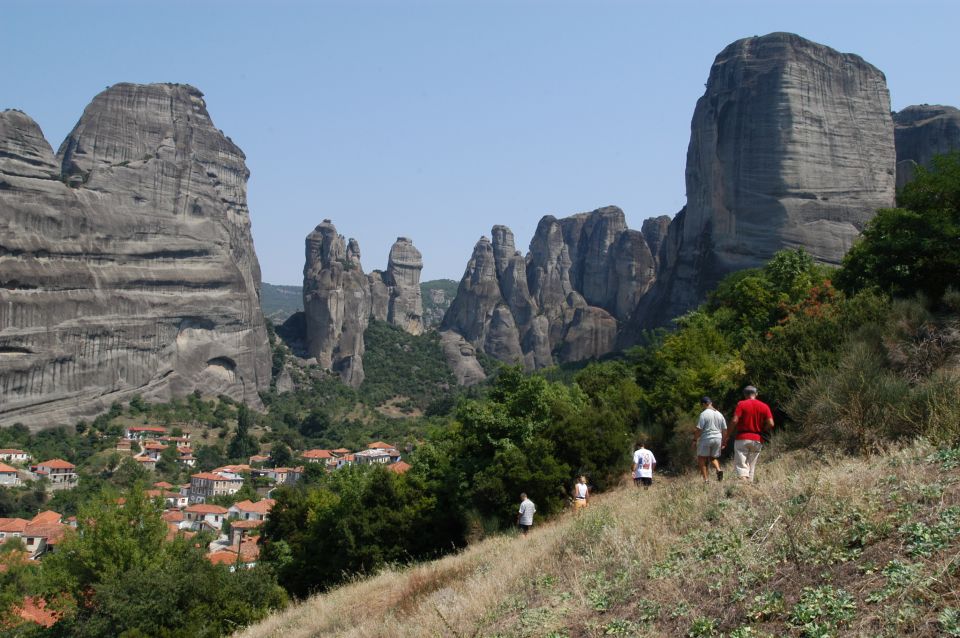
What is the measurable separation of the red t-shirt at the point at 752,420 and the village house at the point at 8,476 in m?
60.7

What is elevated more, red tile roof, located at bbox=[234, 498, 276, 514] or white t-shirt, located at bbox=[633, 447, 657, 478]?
white t-shirt, located at bbox=[633, 447, 657, 478]

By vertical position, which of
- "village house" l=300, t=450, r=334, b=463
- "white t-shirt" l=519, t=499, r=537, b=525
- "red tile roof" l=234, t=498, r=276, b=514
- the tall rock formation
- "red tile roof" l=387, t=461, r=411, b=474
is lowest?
"red tile roof" l=234, t=498, r=276, b=514

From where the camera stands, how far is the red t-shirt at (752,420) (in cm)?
1055

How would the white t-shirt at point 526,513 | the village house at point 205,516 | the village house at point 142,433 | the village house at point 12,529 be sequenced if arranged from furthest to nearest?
1. the village house at point 142,433
2. the village house at point 205,516
3. the village house at point 12,529
4. the white t-shirt at point 526,513

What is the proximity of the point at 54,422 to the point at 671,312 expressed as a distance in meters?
57.6

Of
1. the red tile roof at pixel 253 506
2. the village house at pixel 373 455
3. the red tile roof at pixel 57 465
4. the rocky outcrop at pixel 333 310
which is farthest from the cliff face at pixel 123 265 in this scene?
the red tile roof at pixel 253 506

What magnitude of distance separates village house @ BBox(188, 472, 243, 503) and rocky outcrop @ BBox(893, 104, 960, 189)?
6376cm

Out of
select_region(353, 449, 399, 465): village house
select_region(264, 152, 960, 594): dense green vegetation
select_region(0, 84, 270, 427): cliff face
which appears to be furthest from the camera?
select_region(0, 84, 270, 427): cliff face

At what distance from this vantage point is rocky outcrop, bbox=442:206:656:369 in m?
117

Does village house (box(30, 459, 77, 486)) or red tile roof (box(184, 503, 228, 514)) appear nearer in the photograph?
red tile roof (box(184, 503, 228, 514))

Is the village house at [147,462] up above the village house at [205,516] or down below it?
above

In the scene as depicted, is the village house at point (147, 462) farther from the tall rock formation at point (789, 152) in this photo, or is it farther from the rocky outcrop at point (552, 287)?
the rocky outcrop at point (552, 287)

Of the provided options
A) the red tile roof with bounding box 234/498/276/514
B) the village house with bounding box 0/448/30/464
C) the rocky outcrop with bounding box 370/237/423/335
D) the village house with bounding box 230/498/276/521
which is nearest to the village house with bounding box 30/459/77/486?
the village house with bounding box 0/448/30/464

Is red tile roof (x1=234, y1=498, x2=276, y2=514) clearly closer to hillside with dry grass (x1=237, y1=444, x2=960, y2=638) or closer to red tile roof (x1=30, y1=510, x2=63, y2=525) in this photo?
red tile roof (x1=30, y1=510, x2=63, y2=525)
